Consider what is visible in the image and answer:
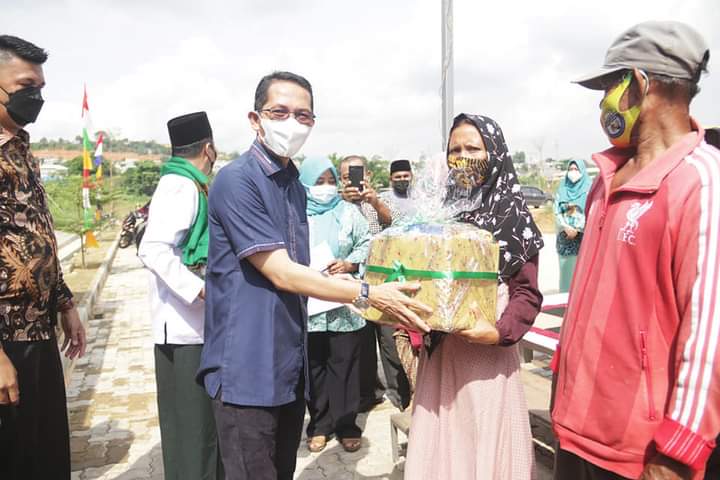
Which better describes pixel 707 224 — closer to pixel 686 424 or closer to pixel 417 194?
pixel 686 424

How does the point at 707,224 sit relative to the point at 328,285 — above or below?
above

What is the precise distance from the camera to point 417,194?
218cm

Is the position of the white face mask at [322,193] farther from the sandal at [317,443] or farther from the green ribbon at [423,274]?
the green ribbon at [423,274]

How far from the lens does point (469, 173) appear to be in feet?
7.20

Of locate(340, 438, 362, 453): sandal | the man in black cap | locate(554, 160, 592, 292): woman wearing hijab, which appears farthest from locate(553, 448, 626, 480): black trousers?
locate(554, 160, 592, 292): woman wearing hijab

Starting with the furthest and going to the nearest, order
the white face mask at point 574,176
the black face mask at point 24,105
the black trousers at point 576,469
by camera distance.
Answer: the white face mask at point 574,176 < the black face mask at point 24,105 < the black trousers at point 576,469

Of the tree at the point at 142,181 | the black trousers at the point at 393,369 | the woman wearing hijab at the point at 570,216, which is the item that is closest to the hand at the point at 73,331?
the black trousers at the point at 393,369

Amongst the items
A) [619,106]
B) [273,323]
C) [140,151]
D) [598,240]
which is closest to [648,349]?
[598,240]

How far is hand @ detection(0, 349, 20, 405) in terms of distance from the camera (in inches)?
79.7

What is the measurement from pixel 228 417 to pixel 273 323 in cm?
37

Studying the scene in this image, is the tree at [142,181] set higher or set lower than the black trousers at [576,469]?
higher

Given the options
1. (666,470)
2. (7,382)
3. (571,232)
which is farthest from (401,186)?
(666,470)

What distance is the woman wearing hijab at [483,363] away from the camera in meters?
2.09

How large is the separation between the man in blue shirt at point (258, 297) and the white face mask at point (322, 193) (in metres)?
1.90
